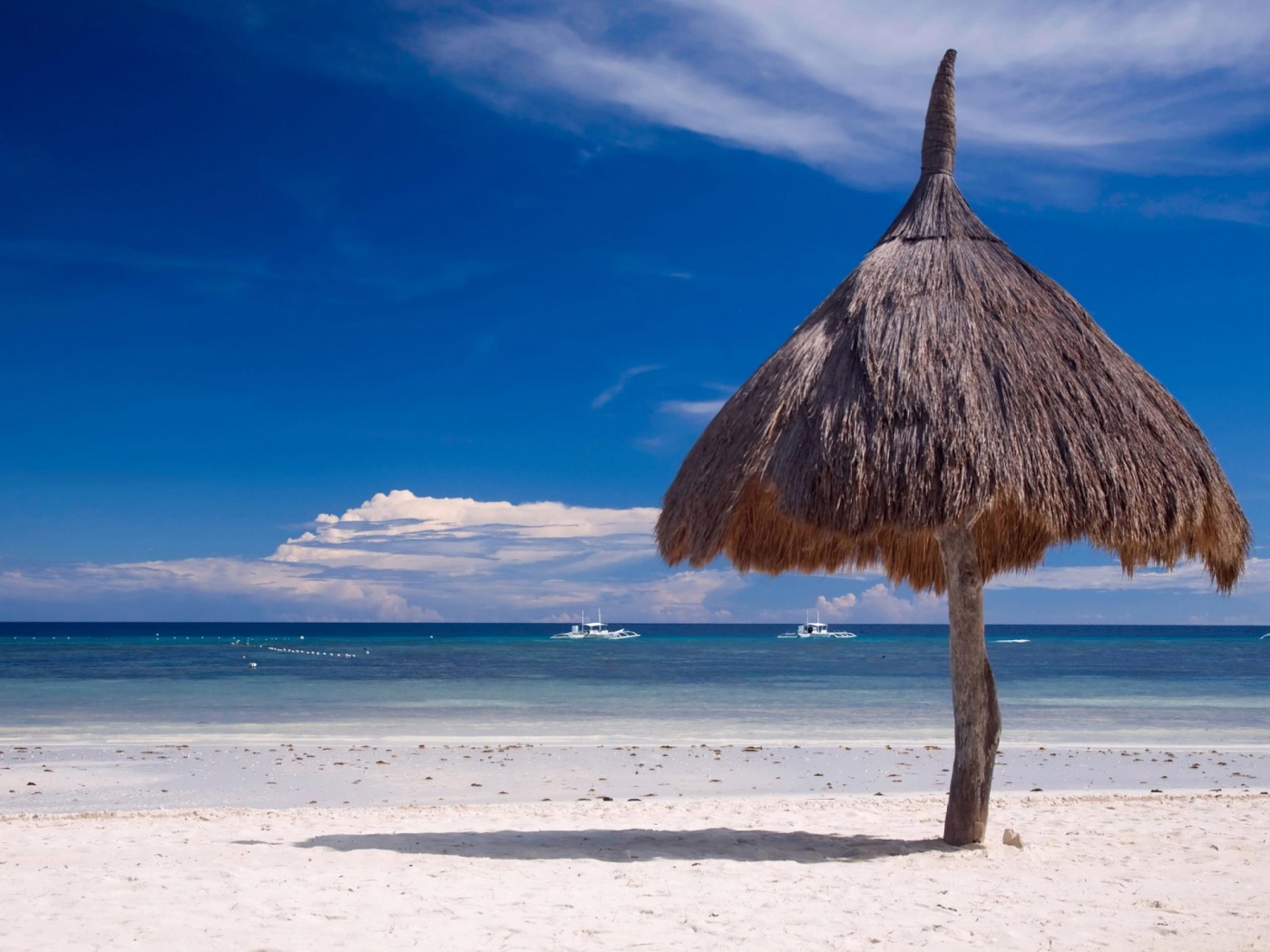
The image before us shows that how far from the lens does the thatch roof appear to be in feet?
17.3

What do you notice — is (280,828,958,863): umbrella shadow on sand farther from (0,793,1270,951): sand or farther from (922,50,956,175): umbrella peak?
(922,50,956,175): umbrella peak

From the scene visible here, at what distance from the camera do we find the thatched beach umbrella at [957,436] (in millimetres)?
Answer: 5293

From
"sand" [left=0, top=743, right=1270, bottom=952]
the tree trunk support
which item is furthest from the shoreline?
the tree trunk support

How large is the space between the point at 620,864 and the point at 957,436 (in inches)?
120

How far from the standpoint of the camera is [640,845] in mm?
6555

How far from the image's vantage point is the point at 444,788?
32.3 ft

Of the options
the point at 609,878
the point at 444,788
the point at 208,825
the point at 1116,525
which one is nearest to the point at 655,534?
the point at 609,878

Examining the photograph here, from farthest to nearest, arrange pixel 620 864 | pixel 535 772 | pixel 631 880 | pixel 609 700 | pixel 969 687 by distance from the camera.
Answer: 1. pixel 609 700
2. pixel 535 772
3. pixel 969 687
4. pixel 620 864
5. pixel 631 880

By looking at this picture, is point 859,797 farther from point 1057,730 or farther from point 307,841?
point 1057,730

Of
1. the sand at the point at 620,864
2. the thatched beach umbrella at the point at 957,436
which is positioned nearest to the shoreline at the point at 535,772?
the sand at the point at 620,864

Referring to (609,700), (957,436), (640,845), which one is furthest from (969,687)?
(609,700)

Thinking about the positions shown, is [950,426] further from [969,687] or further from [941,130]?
[941,130]

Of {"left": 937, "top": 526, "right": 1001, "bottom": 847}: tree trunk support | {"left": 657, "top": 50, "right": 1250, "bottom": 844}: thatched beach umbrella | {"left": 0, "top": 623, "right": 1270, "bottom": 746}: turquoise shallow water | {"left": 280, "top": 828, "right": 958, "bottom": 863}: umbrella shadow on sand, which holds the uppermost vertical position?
{"left": 657, "top": 50, "right": 1250, "bottom": 844}: thatched beach umbrella

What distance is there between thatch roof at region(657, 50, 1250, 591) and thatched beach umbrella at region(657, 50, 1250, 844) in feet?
0.03
